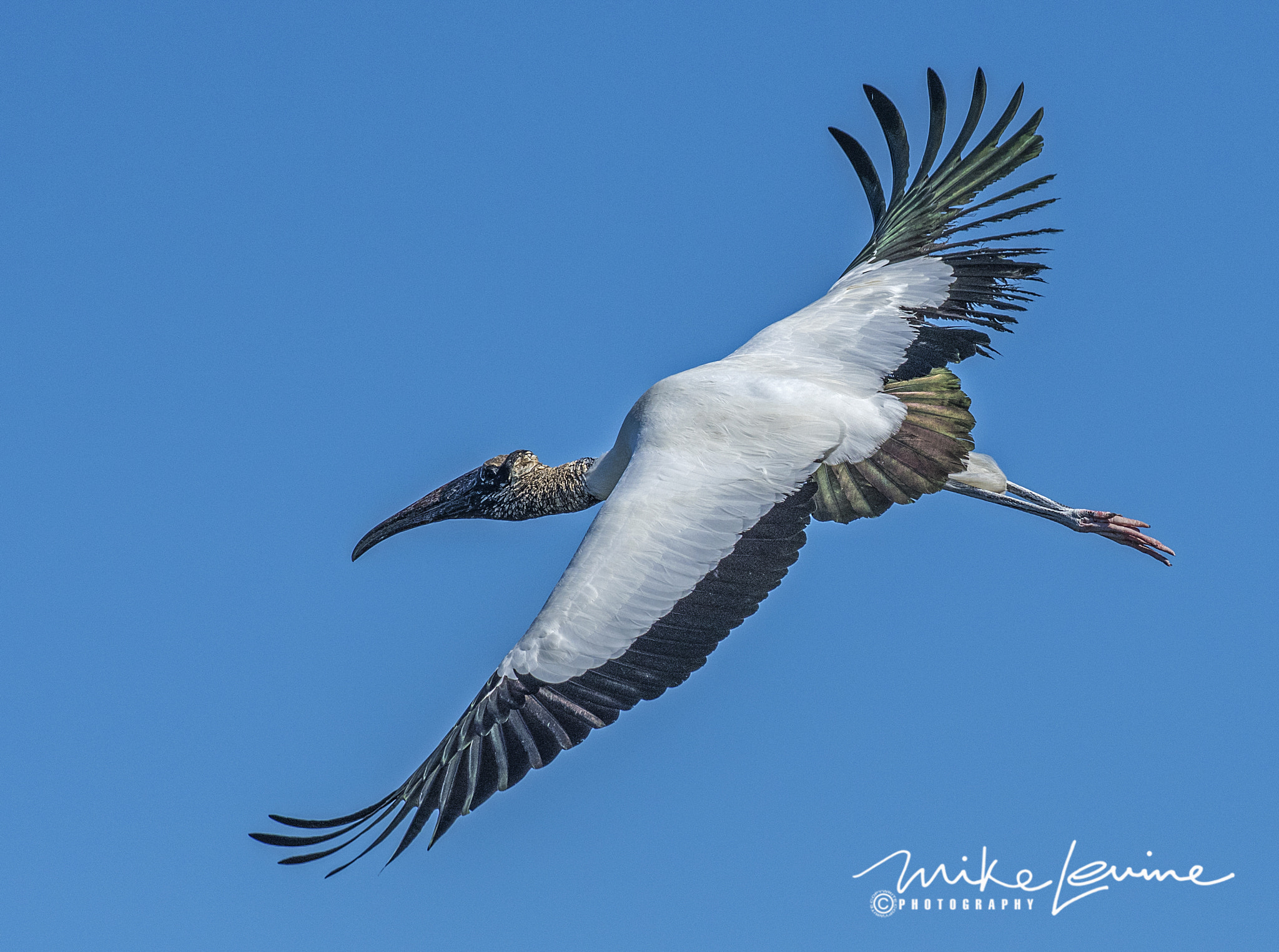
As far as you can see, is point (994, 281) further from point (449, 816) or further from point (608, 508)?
point (449, 816)

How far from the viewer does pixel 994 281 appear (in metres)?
10.6

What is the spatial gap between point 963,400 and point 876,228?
262 centimetres

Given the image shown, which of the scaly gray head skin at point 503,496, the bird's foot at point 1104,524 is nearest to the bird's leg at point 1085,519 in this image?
the bird's foot at point 1104,524

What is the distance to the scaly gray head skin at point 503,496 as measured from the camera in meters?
11.3

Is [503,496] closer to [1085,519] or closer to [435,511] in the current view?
[435,511]

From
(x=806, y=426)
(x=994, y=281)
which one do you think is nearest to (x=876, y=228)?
(x=994, y=281)

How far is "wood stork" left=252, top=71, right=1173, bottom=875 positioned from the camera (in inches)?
324

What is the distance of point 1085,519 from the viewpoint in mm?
11078

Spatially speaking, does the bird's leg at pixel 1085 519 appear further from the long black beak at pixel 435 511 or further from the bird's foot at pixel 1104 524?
the long black beak at pixel 435 511

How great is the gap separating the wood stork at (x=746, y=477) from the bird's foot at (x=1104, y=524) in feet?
0.04

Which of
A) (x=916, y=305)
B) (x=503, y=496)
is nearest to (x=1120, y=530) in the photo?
(x=916, y=305)

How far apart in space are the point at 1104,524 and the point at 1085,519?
13 centimetres

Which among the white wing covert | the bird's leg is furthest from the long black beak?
the bird's leg

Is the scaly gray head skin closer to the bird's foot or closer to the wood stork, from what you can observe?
the wood stork
